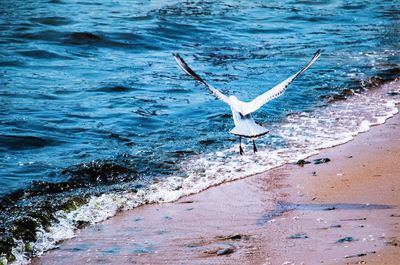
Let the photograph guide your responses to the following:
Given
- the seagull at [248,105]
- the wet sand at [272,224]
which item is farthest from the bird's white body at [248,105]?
the wet sand at [272,224]

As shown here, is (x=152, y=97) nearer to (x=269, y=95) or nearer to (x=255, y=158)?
(x=255, y=158)

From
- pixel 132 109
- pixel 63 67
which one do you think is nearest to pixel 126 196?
pixel 132 109

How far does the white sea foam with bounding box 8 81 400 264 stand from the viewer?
667cm

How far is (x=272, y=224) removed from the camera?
615 cm

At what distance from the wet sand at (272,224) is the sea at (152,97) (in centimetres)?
33

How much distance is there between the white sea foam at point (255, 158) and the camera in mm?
6667

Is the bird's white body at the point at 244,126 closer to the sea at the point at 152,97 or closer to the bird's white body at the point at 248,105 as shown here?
the bird's white body at the point at 248,105

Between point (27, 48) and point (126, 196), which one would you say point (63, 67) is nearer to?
point (27, 48)

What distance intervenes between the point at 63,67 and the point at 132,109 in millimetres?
2753

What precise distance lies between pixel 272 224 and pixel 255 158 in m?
2.20

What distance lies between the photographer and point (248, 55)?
14.1 meters

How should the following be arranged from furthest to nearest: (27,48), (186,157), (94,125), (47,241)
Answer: (27,48) < (94,125) < (186,157) < (47,241)

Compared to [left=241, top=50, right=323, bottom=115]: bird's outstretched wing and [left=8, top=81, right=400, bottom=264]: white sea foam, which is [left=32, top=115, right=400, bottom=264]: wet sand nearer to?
[left=8, top=81, right=400, bottom=264]: white sea foam

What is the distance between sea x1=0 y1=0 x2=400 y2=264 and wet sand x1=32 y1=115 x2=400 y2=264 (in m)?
0.33
